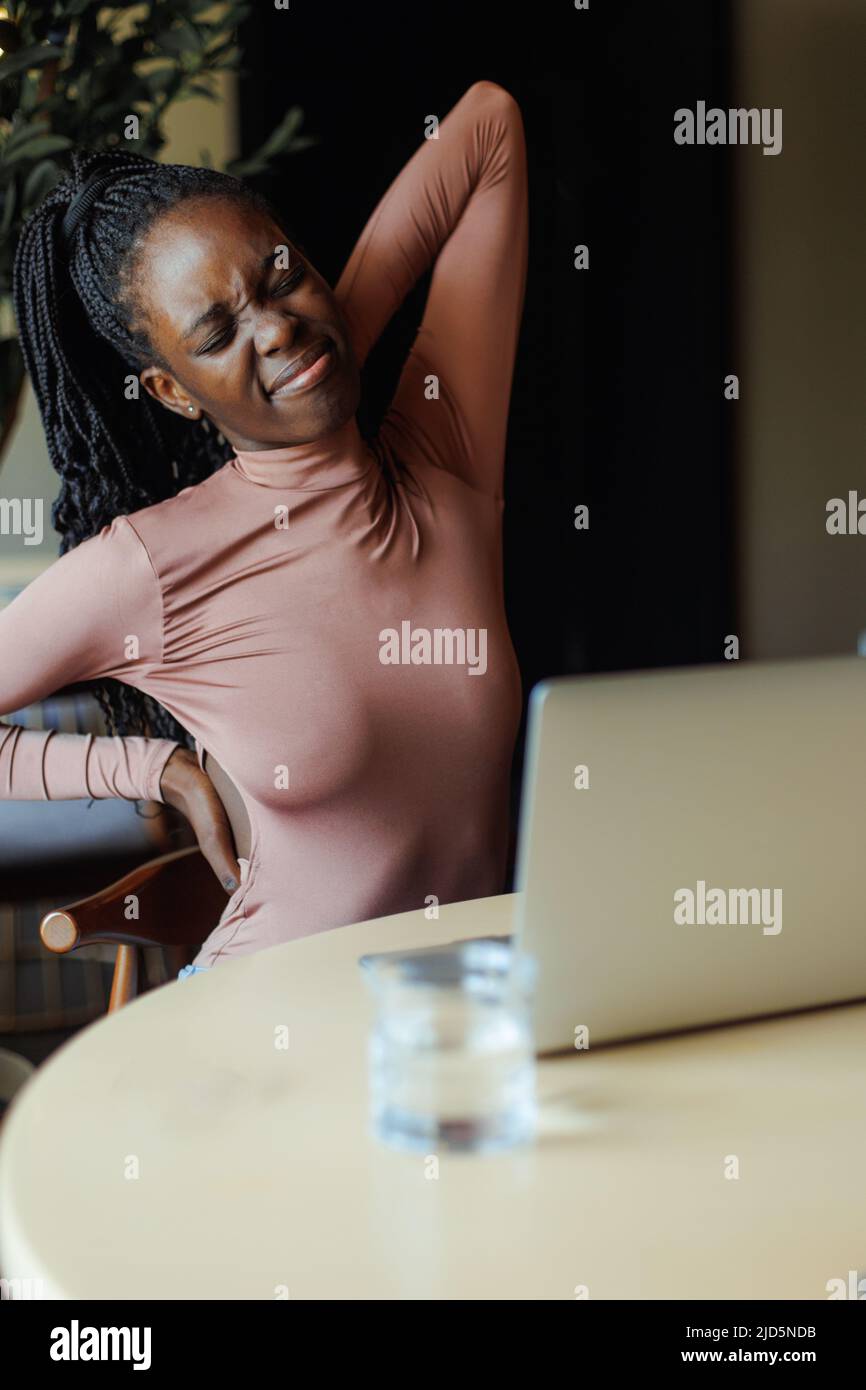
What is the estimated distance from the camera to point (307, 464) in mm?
1812

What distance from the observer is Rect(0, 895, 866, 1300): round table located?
0.71 m

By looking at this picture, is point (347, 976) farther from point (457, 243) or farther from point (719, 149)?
point (719, 149)

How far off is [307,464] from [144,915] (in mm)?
608

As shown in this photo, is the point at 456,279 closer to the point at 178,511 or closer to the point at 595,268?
the point at 178,511

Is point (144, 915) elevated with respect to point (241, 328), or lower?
lower

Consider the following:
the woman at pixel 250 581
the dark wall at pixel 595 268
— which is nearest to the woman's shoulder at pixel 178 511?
the woman at pixel 250 581

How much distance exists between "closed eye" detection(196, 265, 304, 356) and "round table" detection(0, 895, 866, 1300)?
96cm

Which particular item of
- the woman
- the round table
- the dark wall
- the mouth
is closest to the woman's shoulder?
the woman

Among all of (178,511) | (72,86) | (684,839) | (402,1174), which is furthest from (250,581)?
(402,1174)

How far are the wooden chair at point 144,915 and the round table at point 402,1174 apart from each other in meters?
0.59

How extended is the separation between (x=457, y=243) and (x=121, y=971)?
1106mm

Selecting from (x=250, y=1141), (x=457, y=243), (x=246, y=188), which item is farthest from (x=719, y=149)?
(x=250, y=1141)

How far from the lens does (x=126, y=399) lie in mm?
1855

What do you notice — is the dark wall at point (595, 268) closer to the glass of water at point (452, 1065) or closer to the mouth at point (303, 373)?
the mouth at point (303, 373)
